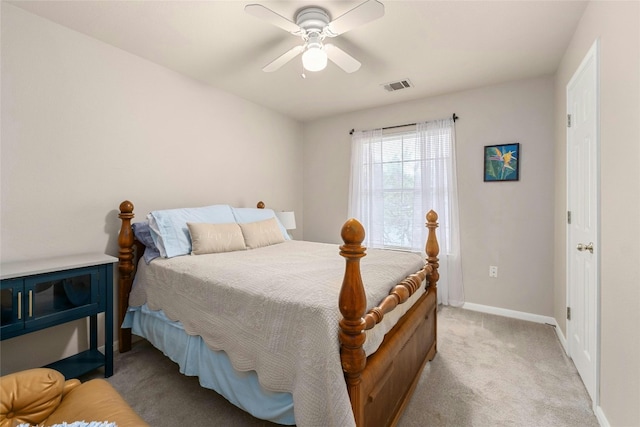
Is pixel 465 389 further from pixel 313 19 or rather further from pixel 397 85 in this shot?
pixel 397 85

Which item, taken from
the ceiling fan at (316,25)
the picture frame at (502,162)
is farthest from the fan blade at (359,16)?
the picture frame at (502,162)

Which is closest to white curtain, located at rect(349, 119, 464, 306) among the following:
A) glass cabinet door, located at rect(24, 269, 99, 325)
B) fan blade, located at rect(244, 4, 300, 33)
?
fan blade, located at rect(244, 4, 300, 33)

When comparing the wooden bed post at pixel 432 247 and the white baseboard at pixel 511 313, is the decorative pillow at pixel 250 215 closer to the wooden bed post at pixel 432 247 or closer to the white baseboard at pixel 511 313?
the wooden bed post at pixel 432 247

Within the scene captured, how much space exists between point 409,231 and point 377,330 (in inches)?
97.8

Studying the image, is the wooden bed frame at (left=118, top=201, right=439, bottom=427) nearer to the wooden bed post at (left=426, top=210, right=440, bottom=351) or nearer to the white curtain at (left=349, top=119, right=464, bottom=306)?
the wooden bed post at (left=426, top=210, right=440, bottom=351)

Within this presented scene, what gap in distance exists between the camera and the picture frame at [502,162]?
10.1 ft

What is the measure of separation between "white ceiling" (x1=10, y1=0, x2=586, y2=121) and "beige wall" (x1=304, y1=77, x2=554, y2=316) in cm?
25

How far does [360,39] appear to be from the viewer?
7.57 ft

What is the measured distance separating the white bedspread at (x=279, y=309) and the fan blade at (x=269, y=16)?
1535 mm

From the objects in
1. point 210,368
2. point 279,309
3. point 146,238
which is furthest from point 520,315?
point 146,238

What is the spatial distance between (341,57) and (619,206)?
192 centimetres

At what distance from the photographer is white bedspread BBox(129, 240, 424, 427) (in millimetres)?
1188

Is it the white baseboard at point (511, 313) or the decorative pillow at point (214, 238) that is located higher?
the decorative pillow at point (214, 238)

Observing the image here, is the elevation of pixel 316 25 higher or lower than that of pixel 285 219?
higher
